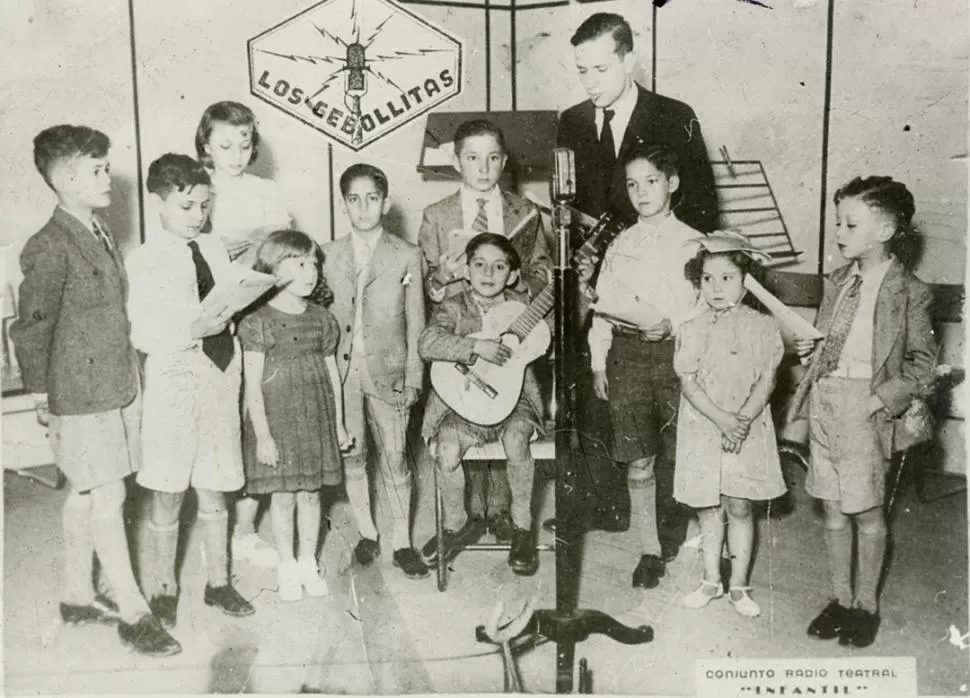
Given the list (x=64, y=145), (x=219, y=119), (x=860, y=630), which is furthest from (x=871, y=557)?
(x=64, y=145)

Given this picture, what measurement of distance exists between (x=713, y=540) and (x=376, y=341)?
2.56ft

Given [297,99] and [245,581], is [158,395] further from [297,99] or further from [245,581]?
[297,99]

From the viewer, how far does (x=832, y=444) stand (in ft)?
6.57

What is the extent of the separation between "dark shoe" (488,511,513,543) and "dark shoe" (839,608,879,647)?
683mm

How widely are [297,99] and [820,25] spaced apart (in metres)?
1.04

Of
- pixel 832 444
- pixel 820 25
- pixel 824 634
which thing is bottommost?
pixel 824 634

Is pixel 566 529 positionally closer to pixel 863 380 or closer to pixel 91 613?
pixel 863 380

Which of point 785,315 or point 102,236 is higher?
point 102,236

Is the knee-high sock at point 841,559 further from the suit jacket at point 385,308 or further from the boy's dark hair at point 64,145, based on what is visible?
the boy's dark hair at point 64,145

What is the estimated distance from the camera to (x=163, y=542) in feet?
6.61

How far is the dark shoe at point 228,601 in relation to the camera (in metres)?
2.04

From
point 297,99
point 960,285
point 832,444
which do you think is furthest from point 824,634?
point 297,99

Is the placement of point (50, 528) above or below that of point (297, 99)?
below

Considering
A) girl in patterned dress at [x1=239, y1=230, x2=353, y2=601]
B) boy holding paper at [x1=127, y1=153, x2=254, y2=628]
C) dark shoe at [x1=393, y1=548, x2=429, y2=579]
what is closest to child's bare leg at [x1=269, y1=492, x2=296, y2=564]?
girl in patterned dress at [x1=239, y1=230, x2=353, y2=601]
